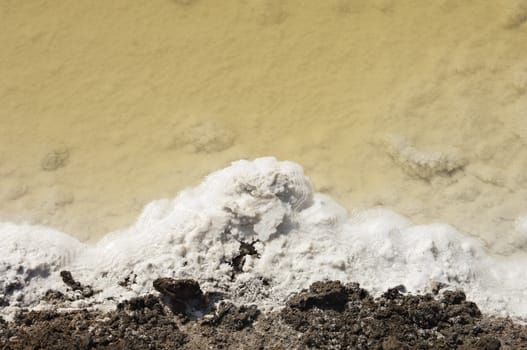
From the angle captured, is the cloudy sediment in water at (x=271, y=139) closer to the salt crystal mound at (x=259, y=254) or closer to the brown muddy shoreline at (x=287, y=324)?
the salt crystal mound at (x=259, y=254)

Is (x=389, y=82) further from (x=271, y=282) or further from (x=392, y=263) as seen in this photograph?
(x=271, y=282)

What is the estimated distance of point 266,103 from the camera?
5.37 m

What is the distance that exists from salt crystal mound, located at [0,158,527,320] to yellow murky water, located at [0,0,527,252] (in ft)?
0.71

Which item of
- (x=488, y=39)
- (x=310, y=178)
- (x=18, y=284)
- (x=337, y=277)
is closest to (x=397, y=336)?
(x=337, y=277)

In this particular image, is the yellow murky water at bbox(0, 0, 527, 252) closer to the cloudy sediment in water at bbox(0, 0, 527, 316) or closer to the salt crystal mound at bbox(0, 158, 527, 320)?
the cloudy sediment in water at bbox(0, 0, 527, 316)

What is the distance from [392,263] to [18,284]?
2.49 m

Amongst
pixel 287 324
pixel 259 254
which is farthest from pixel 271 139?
pixel 287 324

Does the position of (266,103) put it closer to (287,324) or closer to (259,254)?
(259,254)

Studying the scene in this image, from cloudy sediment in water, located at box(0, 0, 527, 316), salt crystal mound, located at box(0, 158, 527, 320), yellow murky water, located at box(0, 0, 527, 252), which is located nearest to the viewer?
salt crystal mound, located at box(0, 158, 527, 320)

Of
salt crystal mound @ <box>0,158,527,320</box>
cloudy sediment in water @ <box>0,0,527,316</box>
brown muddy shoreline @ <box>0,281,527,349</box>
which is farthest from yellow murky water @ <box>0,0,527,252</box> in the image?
brown muddy shoreline @ <box>0,281,527,349</box>

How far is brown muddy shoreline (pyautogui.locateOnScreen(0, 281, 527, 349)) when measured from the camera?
418cm

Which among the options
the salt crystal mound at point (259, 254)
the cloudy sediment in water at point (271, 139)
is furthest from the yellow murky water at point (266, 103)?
the salt crystal mound at point (259, 254)

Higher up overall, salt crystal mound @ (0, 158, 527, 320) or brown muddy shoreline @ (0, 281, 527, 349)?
salt crystal mound @ (0, 158, 527, 320)

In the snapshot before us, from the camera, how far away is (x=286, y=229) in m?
4.55
